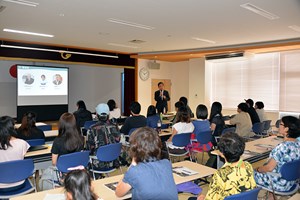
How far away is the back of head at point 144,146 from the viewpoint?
1972mm

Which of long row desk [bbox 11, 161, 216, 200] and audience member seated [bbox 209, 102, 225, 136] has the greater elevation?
audience member seated [bbox 209, 102, 225, 136]

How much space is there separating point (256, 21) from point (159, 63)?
633 centimetres

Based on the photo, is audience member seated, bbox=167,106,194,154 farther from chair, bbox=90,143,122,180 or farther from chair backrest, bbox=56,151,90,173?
chair backrest, bbox=56,151,90,173

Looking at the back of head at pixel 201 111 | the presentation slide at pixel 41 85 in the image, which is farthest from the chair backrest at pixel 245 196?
the presentation slide at pixel 41 85

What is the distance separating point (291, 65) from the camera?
7992mm

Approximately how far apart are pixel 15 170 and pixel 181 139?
2.62 m

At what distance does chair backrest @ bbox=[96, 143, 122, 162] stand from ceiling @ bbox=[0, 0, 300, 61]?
7.11 ft

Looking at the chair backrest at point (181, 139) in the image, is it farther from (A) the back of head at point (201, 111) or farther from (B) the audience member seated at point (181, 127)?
(A) the back of head at point (201, 111)

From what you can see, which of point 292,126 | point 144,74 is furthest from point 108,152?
point 144,74

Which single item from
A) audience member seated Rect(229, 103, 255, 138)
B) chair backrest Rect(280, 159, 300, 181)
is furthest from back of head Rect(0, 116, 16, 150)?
audience member seated Rect(229, 103, 255, 138)

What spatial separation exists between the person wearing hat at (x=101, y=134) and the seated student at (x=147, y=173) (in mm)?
1725

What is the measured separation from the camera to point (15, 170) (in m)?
2.65

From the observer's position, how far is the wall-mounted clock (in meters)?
10.5

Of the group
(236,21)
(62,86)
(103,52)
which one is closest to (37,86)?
(62,86)
